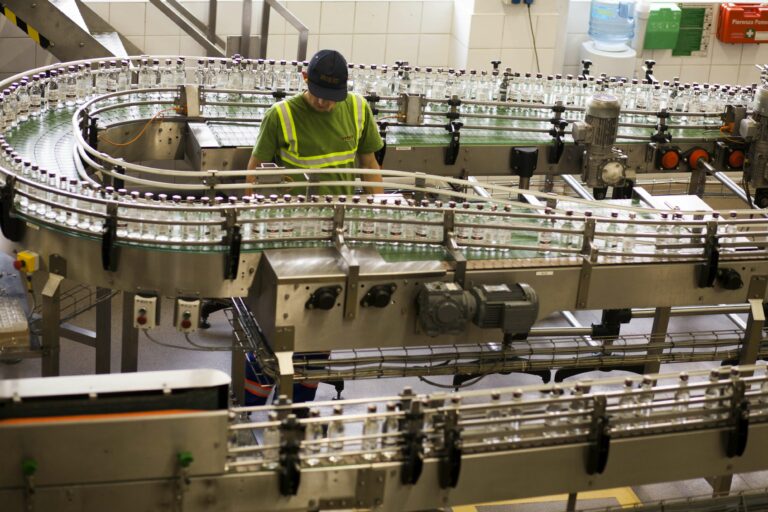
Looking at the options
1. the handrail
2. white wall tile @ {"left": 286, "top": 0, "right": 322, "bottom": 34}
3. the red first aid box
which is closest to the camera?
the handrail

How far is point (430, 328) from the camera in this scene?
14.1 ft

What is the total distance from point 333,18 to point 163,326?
8.30 ft

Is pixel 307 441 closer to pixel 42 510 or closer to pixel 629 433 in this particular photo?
pixel 42 510

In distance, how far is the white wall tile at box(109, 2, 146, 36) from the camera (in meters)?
7.39

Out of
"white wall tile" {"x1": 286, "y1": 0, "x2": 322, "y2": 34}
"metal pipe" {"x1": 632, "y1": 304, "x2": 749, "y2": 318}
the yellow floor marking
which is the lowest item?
the yellow floor marking

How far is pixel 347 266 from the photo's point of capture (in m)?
4.26

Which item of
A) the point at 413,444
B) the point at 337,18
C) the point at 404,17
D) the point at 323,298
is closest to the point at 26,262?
the point at 323,298

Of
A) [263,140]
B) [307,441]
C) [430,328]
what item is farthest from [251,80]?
[307,441]

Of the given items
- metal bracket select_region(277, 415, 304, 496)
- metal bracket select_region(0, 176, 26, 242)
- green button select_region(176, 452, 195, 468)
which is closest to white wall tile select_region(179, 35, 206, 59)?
metal bracket select_region(0, 176, 26, 242)

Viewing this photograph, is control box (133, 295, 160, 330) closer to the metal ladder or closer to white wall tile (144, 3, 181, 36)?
the metal ladder

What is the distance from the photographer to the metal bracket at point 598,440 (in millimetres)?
3734

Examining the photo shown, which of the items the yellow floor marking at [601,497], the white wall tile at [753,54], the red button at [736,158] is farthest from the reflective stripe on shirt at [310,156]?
the white wall tile at [753,54]

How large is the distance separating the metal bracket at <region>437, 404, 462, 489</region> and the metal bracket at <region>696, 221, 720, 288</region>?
166 centimetres

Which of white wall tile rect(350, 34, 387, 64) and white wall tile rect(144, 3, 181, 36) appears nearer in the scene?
white wall tile rect(144, 3, 181, 36)
